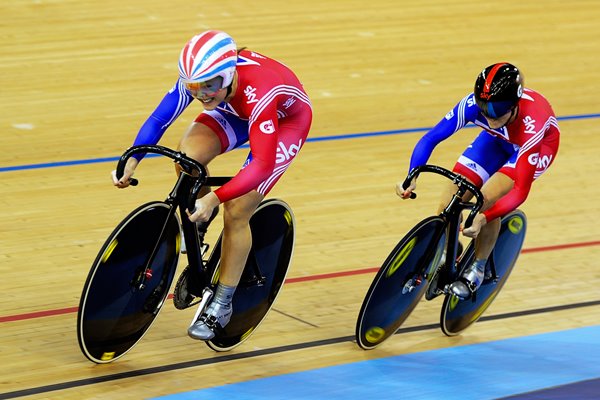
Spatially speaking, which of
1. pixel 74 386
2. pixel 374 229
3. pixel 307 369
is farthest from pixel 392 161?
pixel 74 386

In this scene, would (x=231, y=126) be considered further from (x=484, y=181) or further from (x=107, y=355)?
(x=484, y=181)

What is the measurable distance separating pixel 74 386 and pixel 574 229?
2971 mm

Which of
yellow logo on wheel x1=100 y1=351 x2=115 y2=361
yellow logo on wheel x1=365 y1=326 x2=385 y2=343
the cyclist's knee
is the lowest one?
yellow logo on wheel x1=100 y1=351 x2=115 y2=361

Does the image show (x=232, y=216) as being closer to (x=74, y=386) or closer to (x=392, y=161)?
(x=74, y=386)

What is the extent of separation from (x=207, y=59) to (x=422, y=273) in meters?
1.18

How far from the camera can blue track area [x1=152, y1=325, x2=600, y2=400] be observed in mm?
3869

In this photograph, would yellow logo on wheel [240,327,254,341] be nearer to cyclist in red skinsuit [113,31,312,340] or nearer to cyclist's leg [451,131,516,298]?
cyclist in red skinsuit [113,31,312,340]

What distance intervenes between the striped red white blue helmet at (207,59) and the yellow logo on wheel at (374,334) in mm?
1124

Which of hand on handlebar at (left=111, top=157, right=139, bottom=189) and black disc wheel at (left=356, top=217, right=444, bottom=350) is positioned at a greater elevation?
hand on handlebar at (left=111, top=157, right=139, bottom=189)

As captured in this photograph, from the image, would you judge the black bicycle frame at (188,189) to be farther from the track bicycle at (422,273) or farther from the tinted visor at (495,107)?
the tinted visor at (495,107)

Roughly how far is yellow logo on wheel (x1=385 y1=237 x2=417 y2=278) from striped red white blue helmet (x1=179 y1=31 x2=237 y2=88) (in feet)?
2.97

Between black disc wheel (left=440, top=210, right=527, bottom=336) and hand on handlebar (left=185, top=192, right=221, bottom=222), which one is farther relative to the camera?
black disc wheel (left=440, top=210, right=527, bottom=336)

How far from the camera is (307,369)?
4086 millimetres

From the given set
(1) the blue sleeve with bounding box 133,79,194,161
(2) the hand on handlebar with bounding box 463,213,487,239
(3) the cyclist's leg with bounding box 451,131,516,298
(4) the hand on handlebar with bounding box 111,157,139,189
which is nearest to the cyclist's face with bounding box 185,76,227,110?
(1) the blue sleeve with bounding box 133,79,194,161
